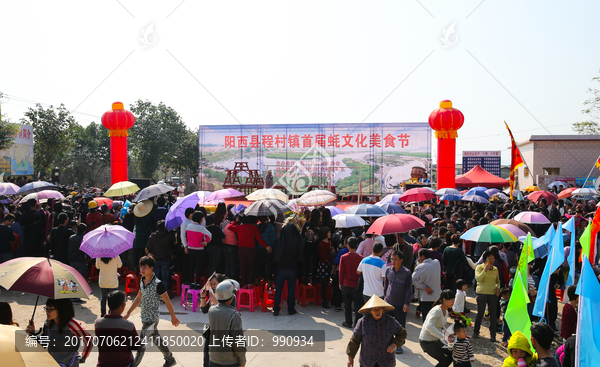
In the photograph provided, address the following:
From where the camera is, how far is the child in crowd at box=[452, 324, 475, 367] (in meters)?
4.28

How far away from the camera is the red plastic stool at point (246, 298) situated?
23.0ft

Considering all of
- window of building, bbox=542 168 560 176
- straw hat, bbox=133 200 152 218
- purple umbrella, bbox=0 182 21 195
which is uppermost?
window of building, bbox=542 168 560 176

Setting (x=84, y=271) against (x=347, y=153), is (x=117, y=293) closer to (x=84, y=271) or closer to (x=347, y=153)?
(x=84, y=271)

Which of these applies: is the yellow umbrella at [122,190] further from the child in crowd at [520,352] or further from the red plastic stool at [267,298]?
Answer: the child in crowd at [520,352]

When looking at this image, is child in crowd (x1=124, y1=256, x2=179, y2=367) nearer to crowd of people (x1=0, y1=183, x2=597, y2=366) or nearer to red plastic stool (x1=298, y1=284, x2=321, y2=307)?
crowd of people (x1=0, y1=183, x2=597, y2=366)

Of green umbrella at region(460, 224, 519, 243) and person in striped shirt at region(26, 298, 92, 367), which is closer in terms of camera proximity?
person in striped shirt at region(26, 298, 92, 367)

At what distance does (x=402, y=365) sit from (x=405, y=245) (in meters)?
2.06

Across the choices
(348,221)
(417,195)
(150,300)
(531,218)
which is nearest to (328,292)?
(348,221)

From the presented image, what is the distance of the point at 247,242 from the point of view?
7117mm

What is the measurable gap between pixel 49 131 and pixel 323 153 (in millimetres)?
16069

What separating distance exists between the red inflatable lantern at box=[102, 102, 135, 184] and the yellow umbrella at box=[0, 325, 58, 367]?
1763 cm

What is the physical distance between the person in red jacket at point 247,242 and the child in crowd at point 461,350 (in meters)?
3.48

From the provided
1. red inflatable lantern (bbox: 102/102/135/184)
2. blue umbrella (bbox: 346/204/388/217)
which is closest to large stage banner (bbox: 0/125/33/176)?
red inflatable lantern (bbox: 102/102/135/184)

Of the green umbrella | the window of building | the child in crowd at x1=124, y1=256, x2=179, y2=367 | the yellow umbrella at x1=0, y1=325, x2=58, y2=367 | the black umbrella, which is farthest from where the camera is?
the window of building
